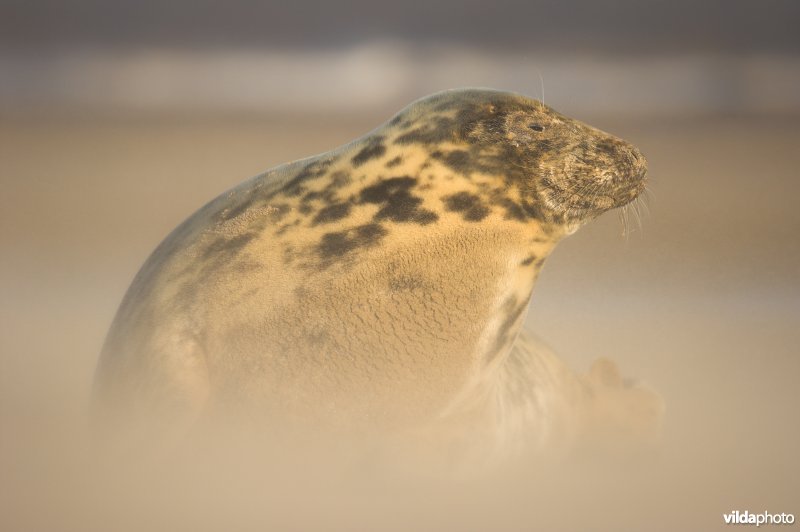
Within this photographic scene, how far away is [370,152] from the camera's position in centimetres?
208

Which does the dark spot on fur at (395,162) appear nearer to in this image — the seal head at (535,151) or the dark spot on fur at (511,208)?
the seal head at (535,151)

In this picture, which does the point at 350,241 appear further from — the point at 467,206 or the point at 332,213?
the point at 467,206

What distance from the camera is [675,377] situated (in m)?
2.90

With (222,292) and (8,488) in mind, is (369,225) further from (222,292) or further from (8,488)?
(8,488)

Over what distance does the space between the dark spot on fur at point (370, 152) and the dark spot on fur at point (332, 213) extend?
81mm

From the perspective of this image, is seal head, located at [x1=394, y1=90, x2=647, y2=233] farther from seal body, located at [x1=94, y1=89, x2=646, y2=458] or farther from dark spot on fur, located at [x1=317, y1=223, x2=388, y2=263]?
dark spot on fur, located at [x1=317, y1=223, x2=388, y2=263]

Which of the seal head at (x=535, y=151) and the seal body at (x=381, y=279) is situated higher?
the seal head at (x=535, y=151)

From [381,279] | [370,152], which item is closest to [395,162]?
[370,152]

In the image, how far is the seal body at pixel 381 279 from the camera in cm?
199

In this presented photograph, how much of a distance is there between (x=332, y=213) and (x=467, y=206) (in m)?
0.22

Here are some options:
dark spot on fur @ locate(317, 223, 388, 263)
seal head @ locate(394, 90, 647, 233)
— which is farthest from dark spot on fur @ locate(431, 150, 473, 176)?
dark spot on fur @ locate(317, 223, 388, 263)

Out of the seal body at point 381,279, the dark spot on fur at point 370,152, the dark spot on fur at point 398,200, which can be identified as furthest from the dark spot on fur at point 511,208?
the dark spot on fur at point 370,152

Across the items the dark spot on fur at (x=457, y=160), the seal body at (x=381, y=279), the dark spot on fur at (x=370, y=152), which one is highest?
the dark spot on fur at (x=370, y=152)

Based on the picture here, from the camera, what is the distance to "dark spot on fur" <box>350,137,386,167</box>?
207 cm
